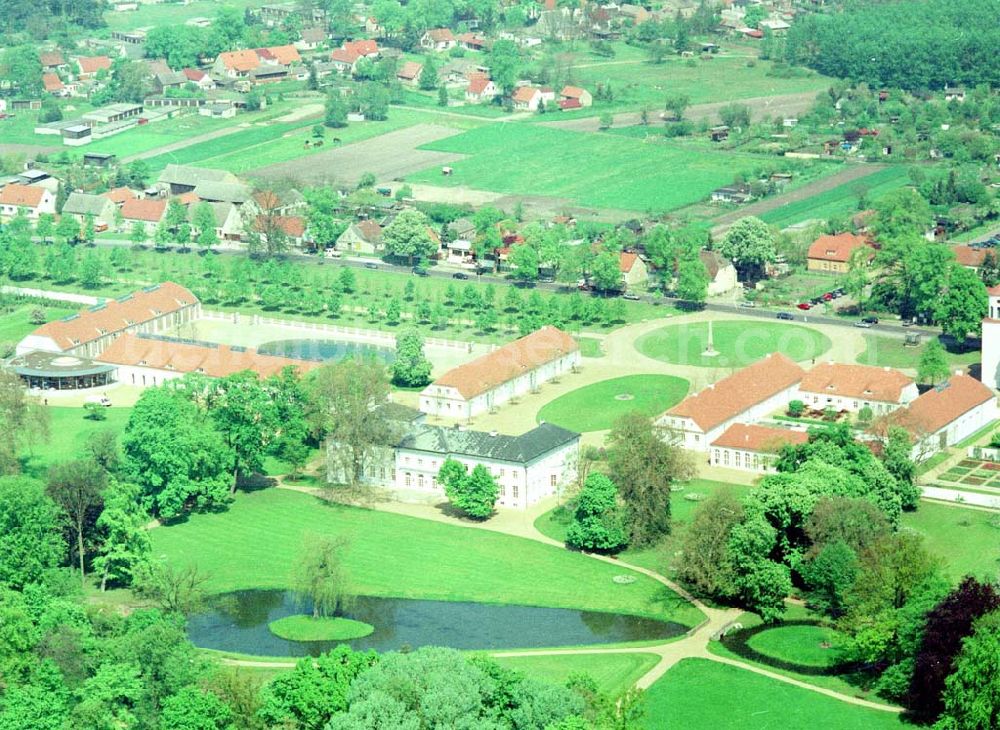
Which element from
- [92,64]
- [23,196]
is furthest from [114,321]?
[92,64]

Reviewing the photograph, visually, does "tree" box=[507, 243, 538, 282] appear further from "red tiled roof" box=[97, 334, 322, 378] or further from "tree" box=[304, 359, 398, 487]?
"tree" box=[304, 359, 398, 487]

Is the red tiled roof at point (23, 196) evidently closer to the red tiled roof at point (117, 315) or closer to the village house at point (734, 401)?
the red tiled roof at point (117, 315)

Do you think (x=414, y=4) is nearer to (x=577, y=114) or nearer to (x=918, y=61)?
(x=577, y=114)

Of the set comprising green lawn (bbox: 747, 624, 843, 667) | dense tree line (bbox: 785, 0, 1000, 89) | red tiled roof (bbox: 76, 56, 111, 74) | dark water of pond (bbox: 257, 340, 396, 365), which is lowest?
dark water of pond (bbox: 257, 340, 396, 365)

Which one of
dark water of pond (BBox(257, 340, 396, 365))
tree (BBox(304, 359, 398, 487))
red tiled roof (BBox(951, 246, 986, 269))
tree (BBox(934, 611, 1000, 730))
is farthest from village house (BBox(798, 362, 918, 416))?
tree (BBox(934, 611, 1000, 730))

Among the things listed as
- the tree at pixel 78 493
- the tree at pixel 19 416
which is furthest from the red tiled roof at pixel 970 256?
the tree at pixel 78 493

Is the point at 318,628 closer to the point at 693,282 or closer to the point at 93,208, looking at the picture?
the point at 693,282
